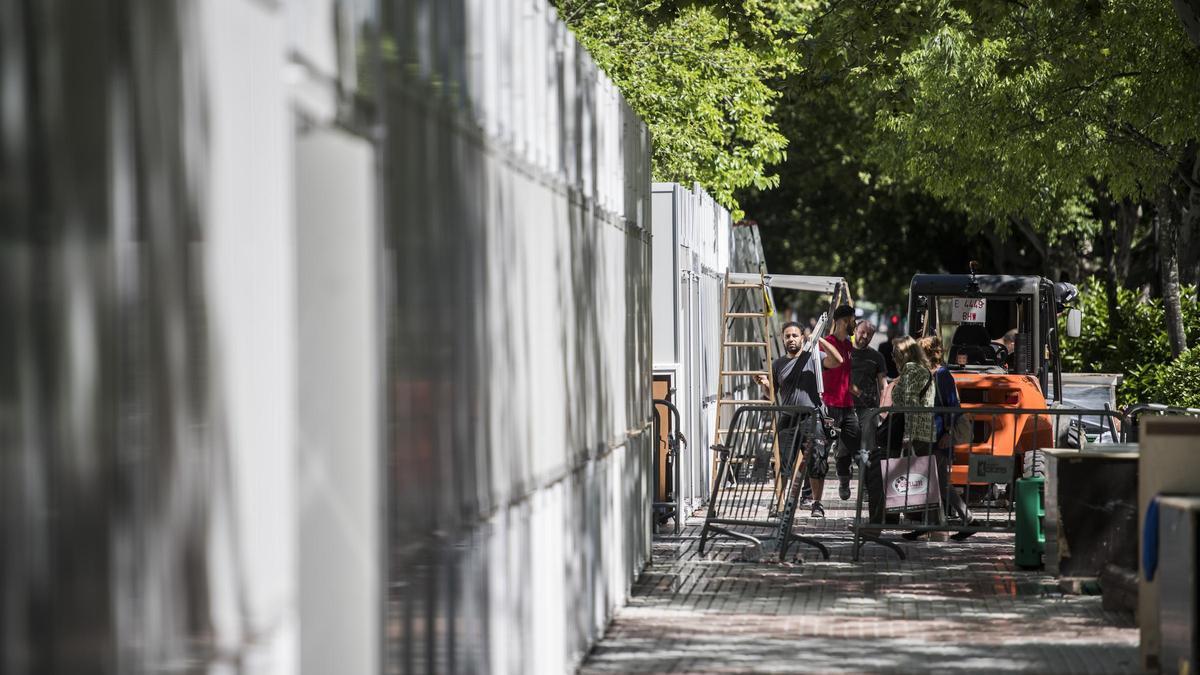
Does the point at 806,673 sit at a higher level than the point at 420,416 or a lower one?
lower

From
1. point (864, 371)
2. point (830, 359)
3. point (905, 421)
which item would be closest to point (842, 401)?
point (830, 359)

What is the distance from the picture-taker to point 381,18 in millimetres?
5117

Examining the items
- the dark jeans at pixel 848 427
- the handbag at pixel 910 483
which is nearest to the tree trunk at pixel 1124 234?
the dark jeans at pixel 848 427

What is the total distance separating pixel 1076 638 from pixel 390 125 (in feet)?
20.1

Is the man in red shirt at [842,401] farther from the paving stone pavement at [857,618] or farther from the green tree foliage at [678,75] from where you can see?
the green tree foliage at [678,75]

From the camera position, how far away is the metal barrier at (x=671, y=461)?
15.5 metres

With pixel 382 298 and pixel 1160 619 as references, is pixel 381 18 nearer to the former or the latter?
pixel 382 298

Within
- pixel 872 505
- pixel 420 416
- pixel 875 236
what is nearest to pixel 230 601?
pixel 420 416

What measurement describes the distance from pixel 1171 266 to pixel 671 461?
13383 mm

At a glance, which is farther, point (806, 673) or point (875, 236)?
point (875, 236)

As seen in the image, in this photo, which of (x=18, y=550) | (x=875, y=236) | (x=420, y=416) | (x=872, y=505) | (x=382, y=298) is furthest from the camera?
(x=875, y=236)

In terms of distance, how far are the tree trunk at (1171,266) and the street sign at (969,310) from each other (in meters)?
5.60

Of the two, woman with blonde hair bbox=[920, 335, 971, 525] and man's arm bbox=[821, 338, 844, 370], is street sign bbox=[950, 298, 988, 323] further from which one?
woman with blonde hair bbox=[920, 335, 971, 525]

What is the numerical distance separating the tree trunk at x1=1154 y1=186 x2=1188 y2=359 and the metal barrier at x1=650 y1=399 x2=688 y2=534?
1214 centimetres
